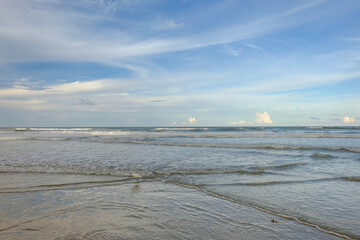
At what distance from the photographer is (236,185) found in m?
7.39

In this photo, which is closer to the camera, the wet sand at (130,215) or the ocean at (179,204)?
the wet sand at (130,215)

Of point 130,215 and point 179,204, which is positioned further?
point 179,204

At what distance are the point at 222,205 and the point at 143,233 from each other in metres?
2.21

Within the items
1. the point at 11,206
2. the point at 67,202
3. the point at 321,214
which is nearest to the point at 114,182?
the point at 67,202

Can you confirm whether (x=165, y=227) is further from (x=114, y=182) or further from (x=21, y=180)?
(x=21, y=180)

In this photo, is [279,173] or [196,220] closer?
[196,220]

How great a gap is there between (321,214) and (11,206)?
699 centimetres

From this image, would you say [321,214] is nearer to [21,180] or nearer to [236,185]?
[236,185]

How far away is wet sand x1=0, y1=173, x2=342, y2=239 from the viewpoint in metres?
4.01

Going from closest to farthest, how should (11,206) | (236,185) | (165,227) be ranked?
(165,227)
(11,206)
(236,185)

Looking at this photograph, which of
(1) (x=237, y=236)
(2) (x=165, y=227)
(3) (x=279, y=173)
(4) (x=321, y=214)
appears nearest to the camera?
(1) (x=237, y=236)

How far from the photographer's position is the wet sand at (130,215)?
4.01m

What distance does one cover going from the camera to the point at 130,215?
15.6ft

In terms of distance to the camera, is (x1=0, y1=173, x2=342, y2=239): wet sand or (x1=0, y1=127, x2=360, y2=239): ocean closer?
(x1=0, y1=173, x2=342, y2=239): wet sand
